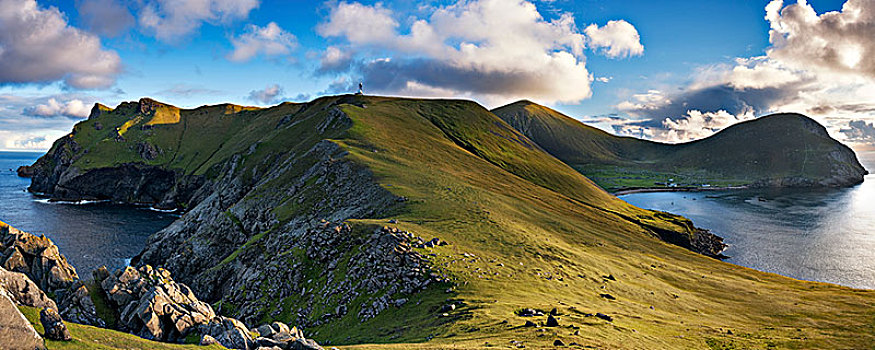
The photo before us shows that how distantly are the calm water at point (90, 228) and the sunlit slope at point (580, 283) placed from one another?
232ft

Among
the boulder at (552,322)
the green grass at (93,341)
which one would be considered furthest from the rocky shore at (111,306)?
the boulder at (552,322)

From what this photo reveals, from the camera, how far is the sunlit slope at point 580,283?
1436 inches

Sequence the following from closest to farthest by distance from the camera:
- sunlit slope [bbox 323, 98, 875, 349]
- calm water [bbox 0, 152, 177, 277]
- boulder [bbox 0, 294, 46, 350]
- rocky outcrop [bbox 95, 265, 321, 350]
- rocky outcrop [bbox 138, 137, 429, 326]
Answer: boulder [bbox 0, 294, 46, 350] → rocky outcrop [bbox 95, 265, 321, 350] → sunlit slope [bbox 323, 98, 875, 349] → rocky outcrop [bbox 138, 137, 429, 326] → calm water [bbox 0, 152, 177, 277]

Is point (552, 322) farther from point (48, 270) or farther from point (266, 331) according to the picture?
point (48, 270)

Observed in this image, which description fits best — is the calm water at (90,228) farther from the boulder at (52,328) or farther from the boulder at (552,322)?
the boulder at (552,322)

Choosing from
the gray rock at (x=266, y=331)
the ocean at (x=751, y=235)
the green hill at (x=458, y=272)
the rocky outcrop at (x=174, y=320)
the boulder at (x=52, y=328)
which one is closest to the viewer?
the boulder at (x=52, y=328)

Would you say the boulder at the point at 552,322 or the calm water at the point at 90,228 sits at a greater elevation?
the boulder at the point at 552,322

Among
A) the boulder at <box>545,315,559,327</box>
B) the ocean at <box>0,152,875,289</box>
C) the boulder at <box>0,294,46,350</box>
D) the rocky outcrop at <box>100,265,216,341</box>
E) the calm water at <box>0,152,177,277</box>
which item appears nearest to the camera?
the boulder at <box>0,294,46,350</box>

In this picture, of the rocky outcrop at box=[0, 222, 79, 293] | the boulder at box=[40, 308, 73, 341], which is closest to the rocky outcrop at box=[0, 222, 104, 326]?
the rocky outcrop at box=[0, 222, 79, 293]

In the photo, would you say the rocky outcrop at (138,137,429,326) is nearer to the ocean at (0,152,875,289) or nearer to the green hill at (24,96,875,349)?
the green hill at (24,96,875,349)

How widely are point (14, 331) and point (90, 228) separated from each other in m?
167

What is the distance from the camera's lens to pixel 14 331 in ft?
61.1

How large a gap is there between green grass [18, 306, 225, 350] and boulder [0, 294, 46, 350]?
126 cm

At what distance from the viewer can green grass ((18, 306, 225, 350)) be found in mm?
21219
